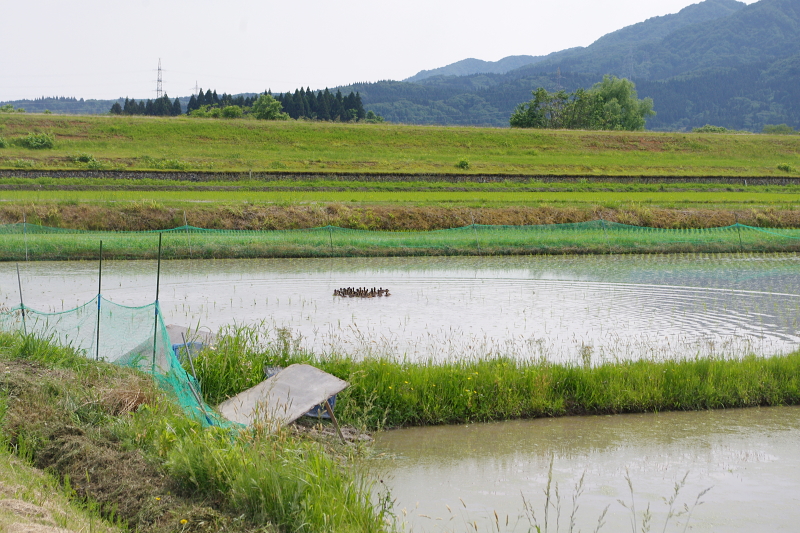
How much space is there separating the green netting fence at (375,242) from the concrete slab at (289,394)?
16857 millimetres

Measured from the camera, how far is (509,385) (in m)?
8.88

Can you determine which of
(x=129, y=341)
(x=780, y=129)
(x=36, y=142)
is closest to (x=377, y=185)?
(x=36, y=142)

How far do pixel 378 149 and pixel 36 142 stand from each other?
27423 millimetres

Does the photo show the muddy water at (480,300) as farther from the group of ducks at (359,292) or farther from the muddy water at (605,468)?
the muddy water at (605,468)

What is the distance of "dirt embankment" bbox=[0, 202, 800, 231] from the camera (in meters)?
28.7

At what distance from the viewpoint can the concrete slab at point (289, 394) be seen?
7.12 meters

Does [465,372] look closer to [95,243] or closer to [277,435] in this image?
[277,435]

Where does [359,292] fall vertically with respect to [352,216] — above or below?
below

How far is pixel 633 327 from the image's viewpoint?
1324 centimetres

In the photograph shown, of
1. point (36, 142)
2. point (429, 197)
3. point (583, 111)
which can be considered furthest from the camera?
point (583, 111)

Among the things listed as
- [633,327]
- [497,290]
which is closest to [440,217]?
[497,290]

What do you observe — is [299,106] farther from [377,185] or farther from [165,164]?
[377,185]

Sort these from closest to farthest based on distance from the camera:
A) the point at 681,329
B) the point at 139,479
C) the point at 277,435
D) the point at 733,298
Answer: the point at 139,479 → the point at 277,435 → the point at 681,329 → the point at 733,298

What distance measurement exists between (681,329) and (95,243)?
19.2 m
